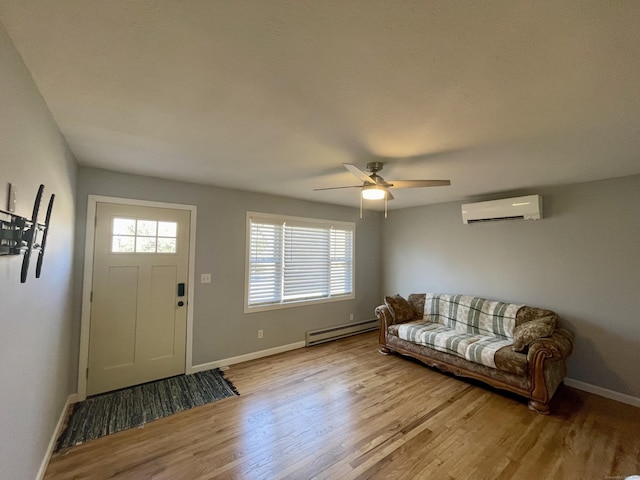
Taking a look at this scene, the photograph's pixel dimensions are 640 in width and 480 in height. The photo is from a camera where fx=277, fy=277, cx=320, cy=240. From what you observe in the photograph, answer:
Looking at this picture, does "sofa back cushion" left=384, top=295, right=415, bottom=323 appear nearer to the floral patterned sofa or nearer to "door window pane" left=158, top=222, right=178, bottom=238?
the floral patterned sofa

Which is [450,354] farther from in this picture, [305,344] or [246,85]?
[246,85]

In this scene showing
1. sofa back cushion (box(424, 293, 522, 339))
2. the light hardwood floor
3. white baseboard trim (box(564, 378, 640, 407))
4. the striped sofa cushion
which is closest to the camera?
the light hardwood floor

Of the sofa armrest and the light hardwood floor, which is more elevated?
the sofa armrest

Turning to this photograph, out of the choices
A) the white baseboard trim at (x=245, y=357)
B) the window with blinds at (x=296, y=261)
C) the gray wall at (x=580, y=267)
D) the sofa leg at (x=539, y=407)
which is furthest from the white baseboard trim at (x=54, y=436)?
the gray wall at (x=580, y=267)

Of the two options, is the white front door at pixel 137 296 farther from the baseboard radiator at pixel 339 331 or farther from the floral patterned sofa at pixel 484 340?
the floral patterned sofa at pixel 484 340

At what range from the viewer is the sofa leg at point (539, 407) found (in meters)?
2.77

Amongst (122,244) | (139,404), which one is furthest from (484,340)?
(122,244)

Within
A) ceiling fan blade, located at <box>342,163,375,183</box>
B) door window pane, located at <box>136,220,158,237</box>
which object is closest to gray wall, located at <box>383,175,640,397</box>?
ceiling fan blade, located at <box>342,163,375,183</box>

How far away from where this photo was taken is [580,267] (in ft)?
10.9

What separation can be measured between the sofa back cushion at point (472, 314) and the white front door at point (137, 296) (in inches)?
146

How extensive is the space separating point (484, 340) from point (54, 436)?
443cm

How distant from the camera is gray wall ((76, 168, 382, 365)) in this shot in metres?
3.10

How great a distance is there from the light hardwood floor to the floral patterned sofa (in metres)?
0.23

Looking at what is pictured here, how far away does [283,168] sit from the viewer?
9.63 ft
